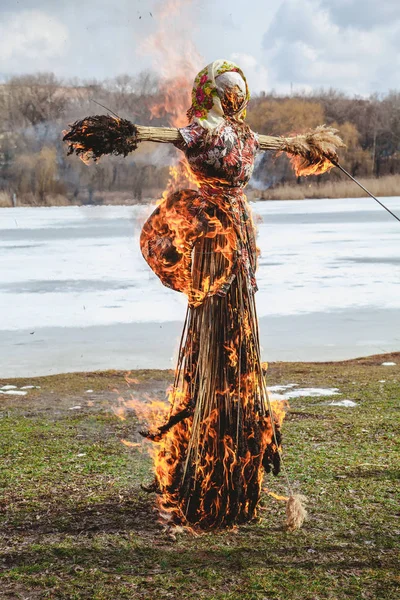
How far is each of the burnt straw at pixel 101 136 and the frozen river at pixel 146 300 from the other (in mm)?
545

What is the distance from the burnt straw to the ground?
1767 millimetres

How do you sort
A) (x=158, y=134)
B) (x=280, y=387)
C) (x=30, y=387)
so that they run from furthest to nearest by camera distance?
(x=30, y=387), (x=280, y=387), (x=158, y=134)

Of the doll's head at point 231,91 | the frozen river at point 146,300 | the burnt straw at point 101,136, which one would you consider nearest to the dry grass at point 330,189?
the frozen river at point 146,300

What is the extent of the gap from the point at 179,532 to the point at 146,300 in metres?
9.59

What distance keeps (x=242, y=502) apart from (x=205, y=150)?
167 cm

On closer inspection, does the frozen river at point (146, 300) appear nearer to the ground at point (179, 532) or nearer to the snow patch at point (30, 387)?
the snow patch at point (30, 387)

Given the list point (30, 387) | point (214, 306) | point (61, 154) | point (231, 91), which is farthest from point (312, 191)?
point (214, 306)

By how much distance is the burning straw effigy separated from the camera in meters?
3.80

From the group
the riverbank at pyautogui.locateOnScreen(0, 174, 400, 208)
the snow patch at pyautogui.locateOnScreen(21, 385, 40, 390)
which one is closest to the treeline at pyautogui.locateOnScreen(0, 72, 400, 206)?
the riverbank at pyautogui.locateOnScreen(0, 174, 400, 208)

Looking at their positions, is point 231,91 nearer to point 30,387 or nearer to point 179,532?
point 179,532

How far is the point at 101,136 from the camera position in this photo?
11.3 feet

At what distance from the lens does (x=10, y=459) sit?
5457 mm

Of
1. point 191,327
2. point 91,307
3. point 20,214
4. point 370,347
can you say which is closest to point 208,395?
point 191,327

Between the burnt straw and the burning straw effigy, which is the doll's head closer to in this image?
the burning straw effigy
